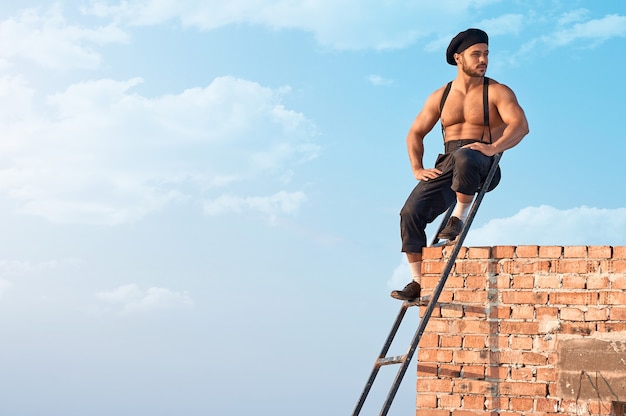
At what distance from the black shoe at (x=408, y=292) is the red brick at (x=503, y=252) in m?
0.62

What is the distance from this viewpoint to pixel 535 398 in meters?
6.26

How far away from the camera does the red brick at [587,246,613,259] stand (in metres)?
6.29

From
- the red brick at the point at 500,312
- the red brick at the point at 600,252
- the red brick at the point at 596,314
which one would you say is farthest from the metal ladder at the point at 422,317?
the red brick at the point at 596,314

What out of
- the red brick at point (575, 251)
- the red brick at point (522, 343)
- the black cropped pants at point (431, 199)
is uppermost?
the black cropped pants at point (431, 199)

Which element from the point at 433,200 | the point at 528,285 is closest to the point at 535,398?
the point at 528,285

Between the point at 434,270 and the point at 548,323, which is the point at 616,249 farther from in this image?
the point at 434,270

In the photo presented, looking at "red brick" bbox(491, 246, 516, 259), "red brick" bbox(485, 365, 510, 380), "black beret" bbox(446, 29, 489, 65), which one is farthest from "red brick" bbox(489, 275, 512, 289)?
"black beret" bbox(446, 29, 489, 65)

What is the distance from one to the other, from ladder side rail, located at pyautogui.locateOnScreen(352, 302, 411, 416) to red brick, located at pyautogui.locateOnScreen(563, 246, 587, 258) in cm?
121

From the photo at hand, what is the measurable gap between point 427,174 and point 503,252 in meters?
0.92

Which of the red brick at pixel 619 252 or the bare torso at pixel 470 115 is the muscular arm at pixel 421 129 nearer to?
the bare torso at pixel 470 115

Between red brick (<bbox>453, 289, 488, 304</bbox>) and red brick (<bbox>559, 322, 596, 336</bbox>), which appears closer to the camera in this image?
red brick (<bbox>559, 322, 596, 336</bbox>)

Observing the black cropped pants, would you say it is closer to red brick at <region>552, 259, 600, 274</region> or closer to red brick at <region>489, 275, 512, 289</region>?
red brick at <region>489, 275, 512, 289</region>

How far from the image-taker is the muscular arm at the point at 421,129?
7.24 meters

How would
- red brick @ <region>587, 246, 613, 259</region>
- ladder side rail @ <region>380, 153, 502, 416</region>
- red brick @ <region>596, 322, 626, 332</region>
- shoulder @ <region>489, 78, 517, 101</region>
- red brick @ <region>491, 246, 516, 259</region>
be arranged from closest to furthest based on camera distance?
ladder side rail @ <region>380, 153, 502, 416</region> < red brick @ <region>596, 322, 626, 332</region> < red brick @ <region>587, 246, 613, 259</region> < red brick @ <region>491, 246, 516, 259</region> < shoulder @ <region>489, 78, 517, 101</region>
